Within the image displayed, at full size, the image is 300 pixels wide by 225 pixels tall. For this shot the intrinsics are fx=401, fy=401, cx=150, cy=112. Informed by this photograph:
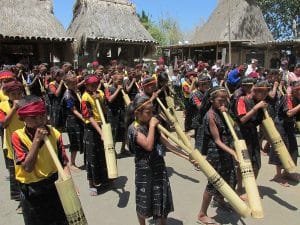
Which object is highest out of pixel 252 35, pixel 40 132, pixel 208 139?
pixel 252 35

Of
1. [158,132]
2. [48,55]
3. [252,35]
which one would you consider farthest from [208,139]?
[252,35]

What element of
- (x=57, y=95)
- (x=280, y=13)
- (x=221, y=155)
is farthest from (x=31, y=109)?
(x=280, y=13)

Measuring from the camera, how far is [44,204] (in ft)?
11.5

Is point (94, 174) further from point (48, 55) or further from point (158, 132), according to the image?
point (48, 55)

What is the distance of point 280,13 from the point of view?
3316 cm

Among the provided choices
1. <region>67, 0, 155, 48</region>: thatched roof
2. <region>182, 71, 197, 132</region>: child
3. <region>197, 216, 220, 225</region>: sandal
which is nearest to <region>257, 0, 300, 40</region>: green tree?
<region>67, 0, 155, 48</region>: thatched roof

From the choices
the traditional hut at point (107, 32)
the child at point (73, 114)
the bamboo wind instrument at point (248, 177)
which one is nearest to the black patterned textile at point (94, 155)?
the child at point (73, 114)

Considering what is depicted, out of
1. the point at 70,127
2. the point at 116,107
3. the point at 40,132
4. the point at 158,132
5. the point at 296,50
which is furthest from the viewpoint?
the point at 296,50

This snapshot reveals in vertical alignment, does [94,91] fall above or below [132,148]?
above

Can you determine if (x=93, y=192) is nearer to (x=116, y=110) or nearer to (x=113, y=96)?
(x=113, y=96)

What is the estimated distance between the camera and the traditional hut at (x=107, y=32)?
1912 centimetres

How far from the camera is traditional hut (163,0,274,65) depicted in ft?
70.0

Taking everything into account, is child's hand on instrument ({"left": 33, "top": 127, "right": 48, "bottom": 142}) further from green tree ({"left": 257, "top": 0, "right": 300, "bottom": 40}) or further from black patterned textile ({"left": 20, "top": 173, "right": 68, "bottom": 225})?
green tree ({"left": 257, "top": 0, "right": 300, "bottom": 40})

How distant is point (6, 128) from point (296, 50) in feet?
53.7
